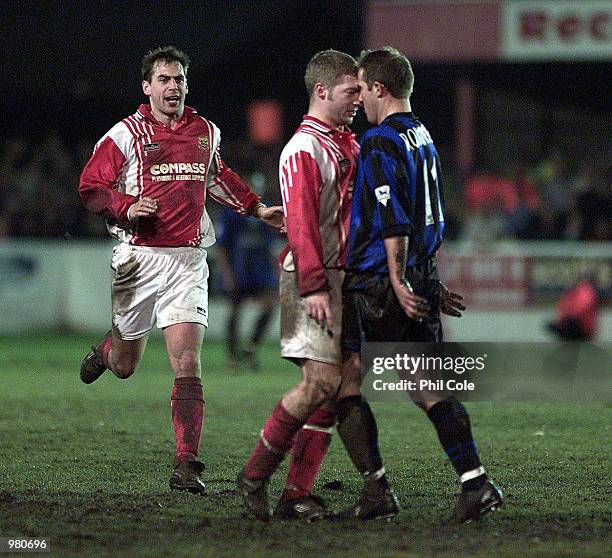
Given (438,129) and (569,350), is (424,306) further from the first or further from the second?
(438,129)

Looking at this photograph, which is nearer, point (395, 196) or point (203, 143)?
point (395, 196)

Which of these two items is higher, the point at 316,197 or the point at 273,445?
the point at 316,197

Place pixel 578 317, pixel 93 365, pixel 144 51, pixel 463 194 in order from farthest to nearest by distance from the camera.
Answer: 1. pixel 144 51
2. pixel 463 194
3. pixel 578 317
4. pixel 93 365

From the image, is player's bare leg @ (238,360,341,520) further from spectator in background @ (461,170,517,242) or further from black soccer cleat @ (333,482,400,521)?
spectator in background @ (461,170,517,242)

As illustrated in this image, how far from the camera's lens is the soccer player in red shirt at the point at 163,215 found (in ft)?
21.9

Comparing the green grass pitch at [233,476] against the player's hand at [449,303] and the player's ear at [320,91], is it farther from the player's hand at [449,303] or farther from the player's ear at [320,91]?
the player's ear at [320,91]

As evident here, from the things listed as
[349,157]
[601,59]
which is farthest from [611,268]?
[349,157]

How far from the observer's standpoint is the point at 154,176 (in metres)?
6.78

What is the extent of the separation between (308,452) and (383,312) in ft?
2.47

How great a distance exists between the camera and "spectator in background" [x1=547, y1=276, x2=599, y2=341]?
1544 centimetres

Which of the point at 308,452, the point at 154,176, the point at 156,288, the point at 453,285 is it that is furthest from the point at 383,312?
the point at 453,285

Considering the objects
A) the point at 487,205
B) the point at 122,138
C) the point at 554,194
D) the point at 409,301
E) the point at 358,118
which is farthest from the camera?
the point at 358,118

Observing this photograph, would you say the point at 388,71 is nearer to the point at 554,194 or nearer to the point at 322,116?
the point at 322,116

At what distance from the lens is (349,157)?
5672mm
